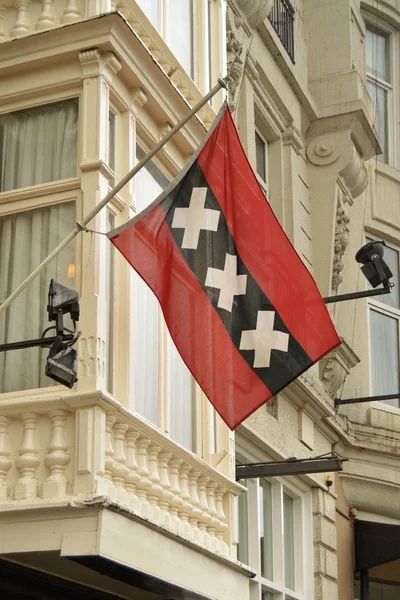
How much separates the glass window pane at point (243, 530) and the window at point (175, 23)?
4.96m

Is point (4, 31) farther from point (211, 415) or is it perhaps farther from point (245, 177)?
point (211, 415)

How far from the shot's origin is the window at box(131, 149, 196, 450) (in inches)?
373

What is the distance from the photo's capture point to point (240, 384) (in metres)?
8.92

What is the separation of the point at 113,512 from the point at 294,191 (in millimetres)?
9352

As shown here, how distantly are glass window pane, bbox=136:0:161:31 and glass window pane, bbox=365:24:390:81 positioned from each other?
10484 mm

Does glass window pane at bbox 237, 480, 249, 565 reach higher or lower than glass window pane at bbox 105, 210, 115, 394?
lower

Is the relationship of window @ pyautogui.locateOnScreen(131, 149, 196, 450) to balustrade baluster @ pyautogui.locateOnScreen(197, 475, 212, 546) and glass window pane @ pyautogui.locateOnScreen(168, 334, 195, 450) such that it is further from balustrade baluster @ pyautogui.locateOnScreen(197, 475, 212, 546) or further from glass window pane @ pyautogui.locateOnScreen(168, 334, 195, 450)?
balustrade baluster @ pyautogui.locateOnScreen(197, 475, 212, 546)

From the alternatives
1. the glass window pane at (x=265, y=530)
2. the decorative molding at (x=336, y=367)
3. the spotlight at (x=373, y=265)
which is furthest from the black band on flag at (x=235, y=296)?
the decorative molding at (x=336, y=367)

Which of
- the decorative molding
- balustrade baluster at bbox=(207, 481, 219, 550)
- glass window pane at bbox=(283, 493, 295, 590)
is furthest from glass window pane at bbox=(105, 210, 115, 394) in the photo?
the decorative molding

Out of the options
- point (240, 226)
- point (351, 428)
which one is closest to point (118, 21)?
point (240, 226)

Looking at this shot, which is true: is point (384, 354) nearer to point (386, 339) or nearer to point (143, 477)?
point (386, 339)

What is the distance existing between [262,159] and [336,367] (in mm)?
3047

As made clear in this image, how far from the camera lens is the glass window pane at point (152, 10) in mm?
10773

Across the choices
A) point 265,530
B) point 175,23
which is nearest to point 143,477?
point 175,23
